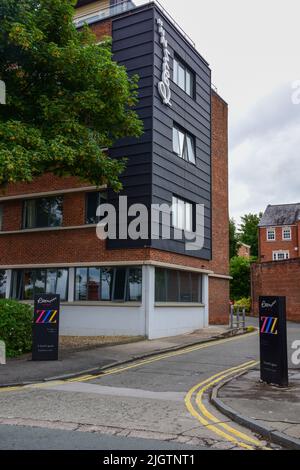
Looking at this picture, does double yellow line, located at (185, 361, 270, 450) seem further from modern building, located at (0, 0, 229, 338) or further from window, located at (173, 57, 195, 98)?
window, located at (173, 57, 195, 98)

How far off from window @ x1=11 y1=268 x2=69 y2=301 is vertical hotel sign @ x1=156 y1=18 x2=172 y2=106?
8.81m

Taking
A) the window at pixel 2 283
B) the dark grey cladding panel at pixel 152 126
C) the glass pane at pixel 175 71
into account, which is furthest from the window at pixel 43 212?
the glass pane at pixel 175 71

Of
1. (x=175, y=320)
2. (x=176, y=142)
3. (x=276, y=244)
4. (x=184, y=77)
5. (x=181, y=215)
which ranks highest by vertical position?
(x=184, y=77)

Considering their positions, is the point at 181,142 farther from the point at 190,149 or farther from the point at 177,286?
the point at 177,286

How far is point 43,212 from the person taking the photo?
22.3 m

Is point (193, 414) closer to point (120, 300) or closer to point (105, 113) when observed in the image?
point (105, 113)

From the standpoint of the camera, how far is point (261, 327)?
9.90 m

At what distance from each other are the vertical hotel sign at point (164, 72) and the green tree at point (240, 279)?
3065cm

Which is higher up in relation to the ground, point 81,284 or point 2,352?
point 81,284

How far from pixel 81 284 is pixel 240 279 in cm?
3154

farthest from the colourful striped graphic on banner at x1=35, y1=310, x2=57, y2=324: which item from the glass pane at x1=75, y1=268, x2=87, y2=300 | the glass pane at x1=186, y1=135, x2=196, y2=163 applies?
the glass pane at x1=186, y1=135, x2=196, y2=163

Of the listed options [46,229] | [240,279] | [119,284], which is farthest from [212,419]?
[240,279]

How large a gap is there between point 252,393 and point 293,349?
7.89m
